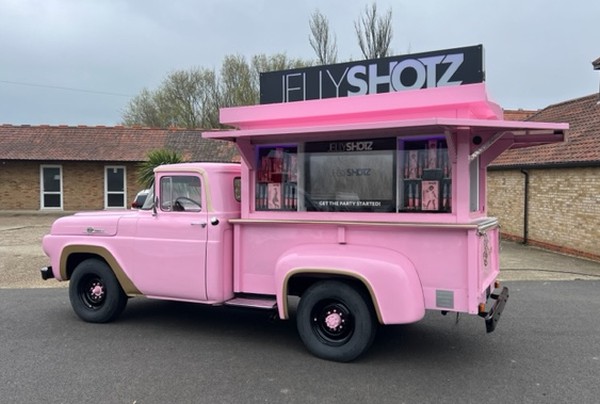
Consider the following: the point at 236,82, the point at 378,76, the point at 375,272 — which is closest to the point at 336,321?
the point at 375,272

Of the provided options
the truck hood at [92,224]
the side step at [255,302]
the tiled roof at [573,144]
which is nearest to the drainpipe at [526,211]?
the tiled roof at [573,144]

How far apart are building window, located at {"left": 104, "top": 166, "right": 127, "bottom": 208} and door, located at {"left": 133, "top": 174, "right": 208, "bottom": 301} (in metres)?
18.2

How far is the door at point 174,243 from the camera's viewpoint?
562cm

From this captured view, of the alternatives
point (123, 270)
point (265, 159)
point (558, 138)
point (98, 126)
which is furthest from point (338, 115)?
point (98, 126)

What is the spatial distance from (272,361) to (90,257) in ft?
9.79

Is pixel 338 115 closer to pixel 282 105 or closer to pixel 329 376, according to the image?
pixel 282 105

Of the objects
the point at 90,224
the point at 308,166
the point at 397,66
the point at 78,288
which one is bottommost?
the point at 78,288

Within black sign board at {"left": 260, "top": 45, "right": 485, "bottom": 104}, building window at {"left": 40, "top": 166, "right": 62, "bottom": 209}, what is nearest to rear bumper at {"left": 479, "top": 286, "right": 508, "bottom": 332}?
black sign board at {"left": 260, "top": 45, "right": 485, "bottom": 104}

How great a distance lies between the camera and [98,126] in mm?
24922

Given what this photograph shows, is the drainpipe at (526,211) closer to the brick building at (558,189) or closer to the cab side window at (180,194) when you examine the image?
the brick building at (558,189)

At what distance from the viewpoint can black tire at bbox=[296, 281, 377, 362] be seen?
4.84 meters

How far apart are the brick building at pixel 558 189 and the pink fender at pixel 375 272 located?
9.03 metres

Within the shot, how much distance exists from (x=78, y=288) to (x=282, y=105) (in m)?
3.56

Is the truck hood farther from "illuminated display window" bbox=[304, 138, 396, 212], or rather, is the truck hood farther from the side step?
"illuminated display window" bbox=[304, 138, 396, 212]
